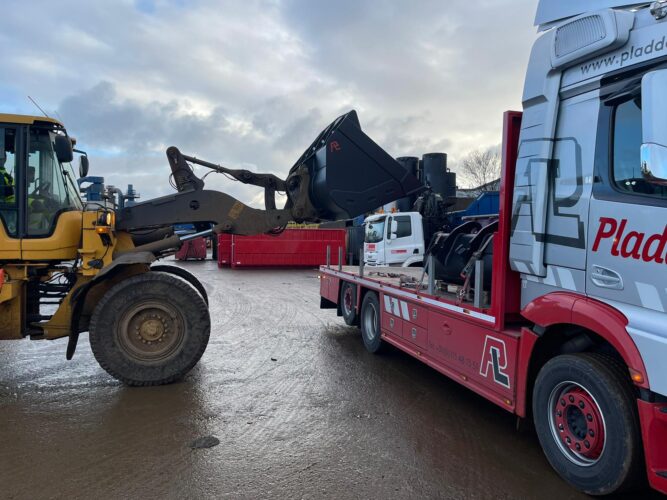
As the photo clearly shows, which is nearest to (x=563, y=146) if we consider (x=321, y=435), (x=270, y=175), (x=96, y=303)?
(x=321, y=435)

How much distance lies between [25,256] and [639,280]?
6044mm

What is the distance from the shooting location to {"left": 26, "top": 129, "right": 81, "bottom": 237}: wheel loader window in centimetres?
577

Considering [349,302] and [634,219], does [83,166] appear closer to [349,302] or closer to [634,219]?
[349,302]

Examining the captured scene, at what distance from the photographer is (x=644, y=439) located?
2.90 metres

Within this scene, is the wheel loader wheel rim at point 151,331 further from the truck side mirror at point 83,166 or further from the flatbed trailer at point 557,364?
the flatbed trailer at point 557,364

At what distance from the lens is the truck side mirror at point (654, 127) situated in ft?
9.04

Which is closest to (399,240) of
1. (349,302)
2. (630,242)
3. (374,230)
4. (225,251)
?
(374,230)

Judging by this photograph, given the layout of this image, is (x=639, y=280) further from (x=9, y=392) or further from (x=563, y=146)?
(x=9, y=392)

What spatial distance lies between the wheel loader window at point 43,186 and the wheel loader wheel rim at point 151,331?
144 cm

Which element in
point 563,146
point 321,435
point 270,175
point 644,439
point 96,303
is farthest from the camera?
point 270,175

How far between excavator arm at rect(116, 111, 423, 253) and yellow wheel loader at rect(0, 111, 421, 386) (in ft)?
0.04

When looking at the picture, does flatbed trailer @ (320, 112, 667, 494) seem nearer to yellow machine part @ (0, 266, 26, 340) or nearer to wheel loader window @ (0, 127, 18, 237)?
yellow machine part @ (0, 266, 26, 340)

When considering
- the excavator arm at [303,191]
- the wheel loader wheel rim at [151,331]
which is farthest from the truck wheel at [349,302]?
the wheel loader wheel rim at [151,331]

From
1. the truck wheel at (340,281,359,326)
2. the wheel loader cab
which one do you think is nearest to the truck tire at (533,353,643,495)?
the truck wheel at (340,281,359,326)
